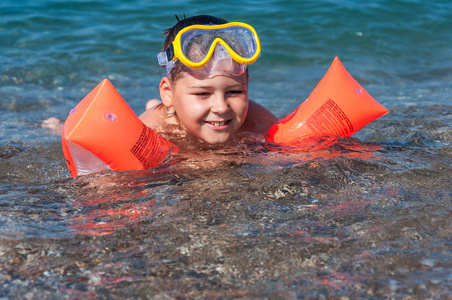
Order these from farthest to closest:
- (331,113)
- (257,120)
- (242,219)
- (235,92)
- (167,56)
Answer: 1. (257,120)
2. (331,113)
3. (167,56)
4. (235,92)
5. (242,219)

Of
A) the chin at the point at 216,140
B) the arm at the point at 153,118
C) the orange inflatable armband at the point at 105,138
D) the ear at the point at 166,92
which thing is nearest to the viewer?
the orange inflatable armband at the point at 105,138

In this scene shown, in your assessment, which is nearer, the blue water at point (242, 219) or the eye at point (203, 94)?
the blue water at point (242, 219)

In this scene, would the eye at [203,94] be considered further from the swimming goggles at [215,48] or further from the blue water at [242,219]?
the blue water at [242,219]

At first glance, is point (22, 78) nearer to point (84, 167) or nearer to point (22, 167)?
point (22, 167)

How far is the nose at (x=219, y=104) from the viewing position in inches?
163

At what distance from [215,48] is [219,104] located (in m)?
0.46

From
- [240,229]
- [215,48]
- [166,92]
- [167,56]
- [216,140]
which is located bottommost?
[240,229]

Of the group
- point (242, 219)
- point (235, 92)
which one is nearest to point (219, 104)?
point (235, 92)

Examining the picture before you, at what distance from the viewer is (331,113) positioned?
492 cm

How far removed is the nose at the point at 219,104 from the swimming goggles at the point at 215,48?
0.70 feet

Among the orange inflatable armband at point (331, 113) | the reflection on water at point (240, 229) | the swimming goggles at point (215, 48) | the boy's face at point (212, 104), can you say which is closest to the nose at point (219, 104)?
the boy's face at point (212, 104)

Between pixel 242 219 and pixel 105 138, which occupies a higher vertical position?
pixel 105 138

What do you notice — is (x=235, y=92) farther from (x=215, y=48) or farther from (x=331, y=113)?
(x=331, y=113)

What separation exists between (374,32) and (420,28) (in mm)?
1126
